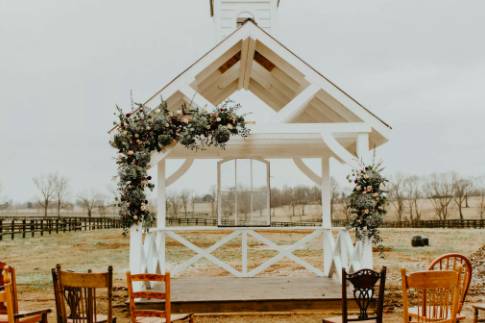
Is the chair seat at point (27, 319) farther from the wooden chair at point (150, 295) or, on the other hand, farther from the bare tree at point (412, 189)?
the bare tree at point (412, 189)

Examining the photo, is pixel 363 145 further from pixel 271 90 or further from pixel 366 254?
pixel 271 90

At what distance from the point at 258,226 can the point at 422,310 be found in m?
5.64

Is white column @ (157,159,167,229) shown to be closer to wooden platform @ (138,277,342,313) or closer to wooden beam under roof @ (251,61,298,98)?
wooden platform @ (138,277,342,313)

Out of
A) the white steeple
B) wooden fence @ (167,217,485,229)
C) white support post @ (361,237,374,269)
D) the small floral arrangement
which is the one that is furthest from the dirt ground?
wooden fence @ (167,217,485,229)

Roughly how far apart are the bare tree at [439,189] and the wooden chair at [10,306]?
5659 centimetres

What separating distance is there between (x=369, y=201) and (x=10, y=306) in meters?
5.29

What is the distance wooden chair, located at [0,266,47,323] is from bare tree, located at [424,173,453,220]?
186ft

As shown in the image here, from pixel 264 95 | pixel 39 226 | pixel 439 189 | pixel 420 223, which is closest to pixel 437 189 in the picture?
pixel 439 189

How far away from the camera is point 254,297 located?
8195 mm

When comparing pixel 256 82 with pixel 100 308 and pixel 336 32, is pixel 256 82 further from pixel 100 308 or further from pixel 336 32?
pixel 336 32

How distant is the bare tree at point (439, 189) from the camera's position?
58.2 m

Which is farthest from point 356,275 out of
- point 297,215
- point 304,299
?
point 297,215

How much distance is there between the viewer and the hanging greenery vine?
7938 mm

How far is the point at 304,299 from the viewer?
805 cm
